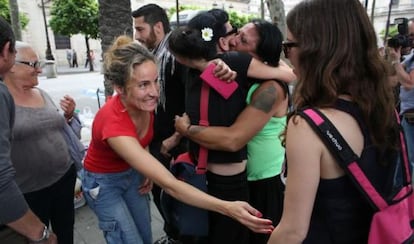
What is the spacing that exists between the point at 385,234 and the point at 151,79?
143cm

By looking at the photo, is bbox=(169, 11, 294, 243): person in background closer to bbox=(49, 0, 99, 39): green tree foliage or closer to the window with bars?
bbox=(49, 0, 99, 39): green tree foliage

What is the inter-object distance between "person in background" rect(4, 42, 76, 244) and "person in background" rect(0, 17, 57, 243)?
0.62 meters

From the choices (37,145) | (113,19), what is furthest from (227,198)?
(113,19)

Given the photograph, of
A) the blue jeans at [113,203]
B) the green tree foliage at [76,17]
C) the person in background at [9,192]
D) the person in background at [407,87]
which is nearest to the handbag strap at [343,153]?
the person in background at [9,192]

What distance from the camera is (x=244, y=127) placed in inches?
80.9

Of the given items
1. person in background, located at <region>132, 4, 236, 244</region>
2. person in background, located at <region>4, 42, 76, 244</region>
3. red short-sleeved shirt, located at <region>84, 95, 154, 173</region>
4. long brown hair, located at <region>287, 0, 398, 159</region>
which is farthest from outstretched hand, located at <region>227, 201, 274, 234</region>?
person in background, located at <region>4, 42, 76, 244</region>

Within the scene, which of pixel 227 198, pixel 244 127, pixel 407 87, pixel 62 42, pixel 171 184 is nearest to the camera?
pixel 171 184

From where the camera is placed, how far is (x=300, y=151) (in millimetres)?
1224

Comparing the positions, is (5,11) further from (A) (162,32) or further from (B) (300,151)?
(B) (300,151)

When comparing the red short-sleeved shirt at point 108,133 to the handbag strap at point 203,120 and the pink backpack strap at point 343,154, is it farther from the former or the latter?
the pink backpack strap at point 343,154

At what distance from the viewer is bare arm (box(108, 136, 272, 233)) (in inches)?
63.8

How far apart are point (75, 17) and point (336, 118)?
27472mm

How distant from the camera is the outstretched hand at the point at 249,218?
1.53 meters

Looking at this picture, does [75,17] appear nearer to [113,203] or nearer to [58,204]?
[58,204]
